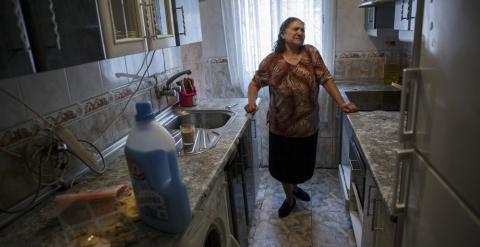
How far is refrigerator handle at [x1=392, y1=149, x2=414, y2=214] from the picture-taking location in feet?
2.80

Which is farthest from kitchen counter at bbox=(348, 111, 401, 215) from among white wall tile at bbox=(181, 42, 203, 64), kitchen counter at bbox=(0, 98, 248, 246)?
white wall tile at bbox=(181, 42, 203, 64)

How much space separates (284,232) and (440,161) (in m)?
1.56

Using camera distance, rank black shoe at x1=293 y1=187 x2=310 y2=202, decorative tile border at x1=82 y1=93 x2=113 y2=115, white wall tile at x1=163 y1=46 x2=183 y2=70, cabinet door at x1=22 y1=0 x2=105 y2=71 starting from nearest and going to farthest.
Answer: cabinet door at x1=22 y1=0 x2=105 y2=71 < decorative tile border at x1=82 y1=93 x2=113 y2=115 < white wall tile at x1=163 y1=46 x2=183 y2=70 < black shoe at x1=293 y1=187 x2=310 y2=202

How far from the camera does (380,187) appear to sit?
1052 millimetres

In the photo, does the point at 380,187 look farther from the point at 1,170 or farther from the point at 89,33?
the point at 1,170

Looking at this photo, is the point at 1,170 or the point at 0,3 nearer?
the point at 0,3

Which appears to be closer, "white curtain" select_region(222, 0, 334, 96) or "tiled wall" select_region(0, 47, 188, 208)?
"tiled wall" select_region(0, 47, 188, 208)

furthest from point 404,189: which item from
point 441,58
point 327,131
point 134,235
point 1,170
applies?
point 327,131

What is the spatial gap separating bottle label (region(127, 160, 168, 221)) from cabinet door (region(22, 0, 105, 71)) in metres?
0.31

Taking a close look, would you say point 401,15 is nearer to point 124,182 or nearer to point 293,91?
point 293,91

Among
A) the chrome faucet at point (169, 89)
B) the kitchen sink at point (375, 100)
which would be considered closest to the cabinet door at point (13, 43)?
the chrome faucet at point (169, 89)

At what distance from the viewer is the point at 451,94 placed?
62cm

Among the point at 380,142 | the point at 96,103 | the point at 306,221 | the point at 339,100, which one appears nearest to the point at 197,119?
the point at 96,103

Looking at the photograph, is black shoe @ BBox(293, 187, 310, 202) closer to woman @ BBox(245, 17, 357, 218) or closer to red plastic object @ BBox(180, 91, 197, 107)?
woman @ BBox(245, 17, 357, 218)
